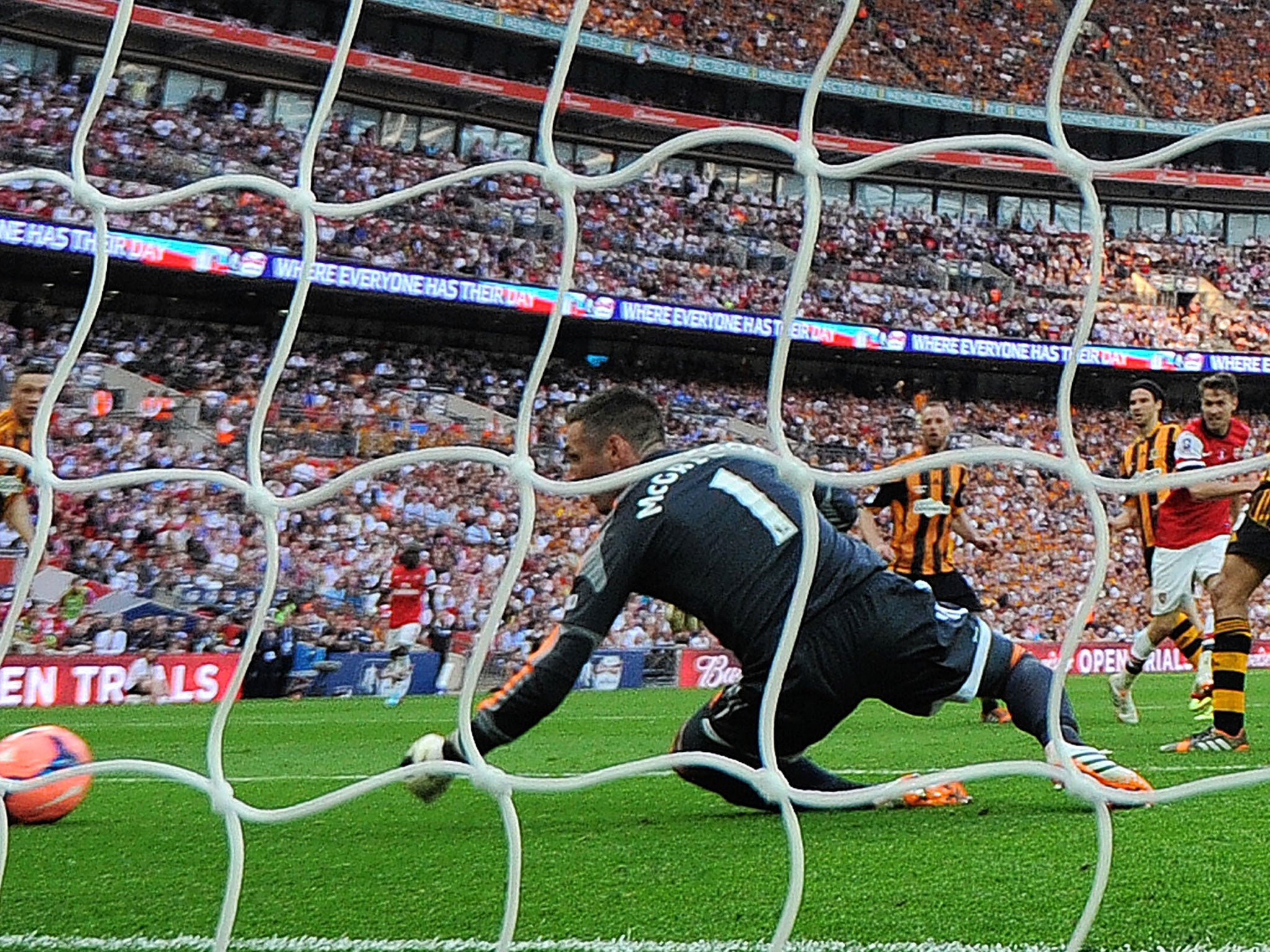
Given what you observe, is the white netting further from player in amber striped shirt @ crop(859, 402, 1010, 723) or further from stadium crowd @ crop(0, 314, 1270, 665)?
stadium crowd @ crop(0, 314, 1270, 665)

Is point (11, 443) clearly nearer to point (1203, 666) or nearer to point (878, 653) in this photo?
point (878, 653)

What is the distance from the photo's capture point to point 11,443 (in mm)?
5902

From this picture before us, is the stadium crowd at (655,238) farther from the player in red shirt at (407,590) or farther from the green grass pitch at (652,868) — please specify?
the green grass pitch at (652,868)

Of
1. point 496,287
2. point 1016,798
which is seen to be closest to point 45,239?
point 496,287

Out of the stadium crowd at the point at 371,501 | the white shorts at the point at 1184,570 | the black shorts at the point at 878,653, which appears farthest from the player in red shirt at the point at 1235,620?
the stadium crowd at the point at 371,501

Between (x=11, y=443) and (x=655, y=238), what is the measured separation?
13249 millimetres

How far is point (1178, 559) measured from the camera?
5.62 metres

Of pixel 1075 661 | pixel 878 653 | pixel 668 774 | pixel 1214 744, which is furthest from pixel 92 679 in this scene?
pixel 1075 661

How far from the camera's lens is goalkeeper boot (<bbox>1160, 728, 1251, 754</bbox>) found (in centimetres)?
449

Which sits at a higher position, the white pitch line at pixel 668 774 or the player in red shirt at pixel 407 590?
the white pitch line at pixel 668 774

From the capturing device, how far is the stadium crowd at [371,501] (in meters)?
11.6

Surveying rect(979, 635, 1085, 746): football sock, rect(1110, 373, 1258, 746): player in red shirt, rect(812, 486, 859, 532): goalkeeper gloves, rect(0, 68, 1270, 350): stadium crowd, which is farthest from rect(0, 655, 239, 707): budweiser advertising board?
rect(0, 68, 1270, 350): stadium crowd

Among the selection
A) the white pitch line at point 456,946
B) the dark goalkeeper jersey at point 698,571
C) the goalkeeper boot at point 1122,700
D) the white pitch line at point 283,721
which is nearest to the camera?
the white pitch line at point 456,946

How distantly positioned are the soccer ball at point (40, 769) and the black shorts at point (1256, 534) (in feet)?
11.3
